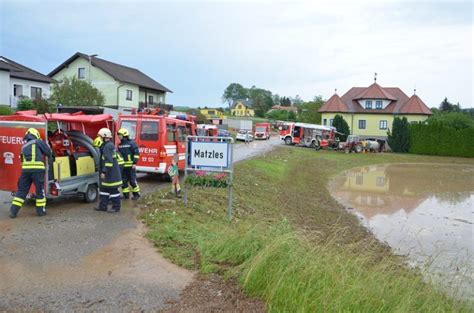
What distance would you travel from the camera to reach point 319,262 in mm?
5582

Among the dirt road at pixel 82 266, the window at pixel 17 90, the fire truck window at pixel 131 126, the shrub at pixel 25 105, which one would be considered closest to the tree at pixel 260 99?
the window at pixel 17 90

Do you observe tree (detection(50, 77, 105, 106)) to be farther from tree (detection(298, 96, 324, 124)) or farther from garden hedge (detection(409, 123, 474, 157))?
tree (detection(298, 96, 324, 124))

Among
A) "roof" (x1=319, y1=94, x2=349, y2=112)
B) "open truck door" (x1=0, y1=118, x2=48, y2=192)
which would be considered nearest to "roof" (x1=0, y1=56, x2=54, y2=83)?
"open truck door" (x1=0, y1=118, x2=48, y2=192)

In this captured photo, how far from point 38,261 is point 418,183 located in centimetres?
2472

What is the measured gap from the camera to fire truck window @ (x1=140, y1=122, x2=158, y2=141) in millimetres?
13664

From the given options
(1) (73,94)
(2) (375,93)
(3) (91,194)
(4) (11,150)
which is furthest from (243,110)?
(4) (11,150)

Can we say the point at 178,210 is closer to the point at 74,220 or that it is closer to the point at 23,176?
the point at 74,220

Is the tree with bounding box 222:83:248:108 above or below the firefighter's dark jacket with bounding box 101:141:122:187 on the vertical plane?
above

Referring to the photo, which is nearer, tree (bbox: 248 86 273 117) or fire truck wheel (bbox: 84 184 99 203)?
fire truck wheel (bbox: 84 184 99 203)

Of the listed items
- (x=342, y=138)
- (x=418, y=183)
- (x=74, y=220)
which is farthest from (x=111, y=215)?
(x=342, y=138)

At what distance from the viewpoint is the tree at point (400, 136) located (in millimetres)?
51062

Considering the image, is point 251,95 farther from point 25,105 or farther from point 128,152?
point 128,152

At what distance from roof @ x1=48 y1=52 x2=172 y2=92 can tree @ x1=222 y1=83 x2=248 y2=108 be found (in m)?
103

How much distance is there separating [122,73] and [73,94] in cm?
1846
